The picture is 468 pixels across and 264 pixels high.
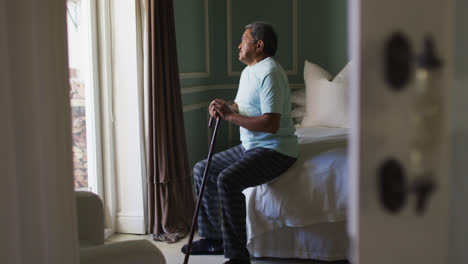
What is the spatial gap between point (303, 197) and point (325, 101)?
1308 mm

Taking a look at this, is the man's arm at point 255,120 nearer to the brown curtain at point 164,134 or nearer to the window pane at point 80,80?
the brown curtain at point 164,134

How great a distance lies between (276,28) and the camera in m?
4.61

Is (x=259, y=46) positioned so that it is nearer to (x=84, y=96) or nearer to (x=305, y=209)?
(x=305, y=209)

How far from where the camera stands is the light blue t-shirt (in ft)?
8.52

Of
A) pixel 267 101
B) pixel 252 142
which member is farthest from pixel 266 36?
pixel 252 142

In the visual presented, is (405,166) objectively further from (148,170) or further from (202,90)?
(202,90)

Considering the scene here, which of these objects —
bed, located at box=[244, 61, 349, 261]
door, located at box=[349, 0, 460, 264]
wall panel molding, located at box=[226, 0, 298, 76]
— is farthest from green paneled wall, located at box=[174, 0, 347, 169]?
door, located at box=[349, 0, 460, 264]

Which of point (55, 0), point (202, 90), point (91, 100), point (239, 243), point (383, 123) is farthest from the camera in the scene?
point (202, 90)

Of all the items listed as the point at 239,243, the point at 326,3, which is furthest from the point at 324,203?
the point at 326,3

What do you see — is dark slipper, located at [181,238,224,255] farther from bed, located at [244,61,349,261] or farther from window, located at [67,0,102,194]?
window, located at [67,0,102,194]

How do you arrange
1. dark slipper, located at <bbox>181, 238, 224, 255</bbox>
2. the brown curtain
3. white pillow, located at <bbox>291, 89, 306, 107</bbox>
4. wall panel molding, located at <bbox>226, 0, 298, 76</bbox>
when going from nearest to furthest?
1. dark slipper, located at <bbox>181, 238, 224, 255</bbox>
2. the brown curtain
3. white pillow, located at <bbox>291, 89, 306, 107</bbox>
4. wall panel molding, located at <bbox>226, 0, 298, 76</bbox>

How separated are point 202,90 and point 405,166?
13.1 ft

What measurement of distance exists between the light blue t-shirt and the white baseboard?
3.34 ft

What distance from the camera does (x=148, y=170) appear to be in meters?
3.22
